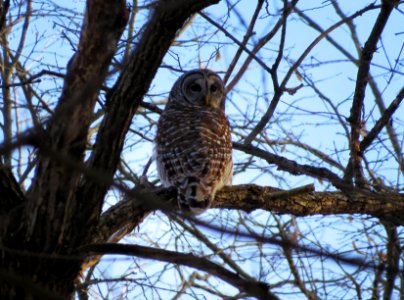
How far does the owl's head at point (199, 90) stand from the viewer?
711 cm

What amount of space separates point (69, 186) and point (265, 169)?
466 centimetres

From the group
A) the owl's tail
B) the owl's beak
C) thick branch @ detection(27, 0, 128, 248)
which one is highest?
the owl's beak

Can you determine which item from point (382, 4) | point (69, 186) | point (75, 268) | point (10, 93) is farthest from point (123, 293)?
point (382, 4)

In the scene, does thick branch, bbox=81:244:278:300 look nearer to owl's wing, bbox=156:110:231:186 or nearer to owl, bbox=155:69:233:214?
owl, bbox=155:69:233:214

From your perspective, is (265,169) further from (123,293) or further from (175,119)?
(123,293)

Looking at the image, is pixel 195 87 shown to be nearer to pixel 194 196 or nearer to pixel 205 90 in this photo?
pixel 205 90

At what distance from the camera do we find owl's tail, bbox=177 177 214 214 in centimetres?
525

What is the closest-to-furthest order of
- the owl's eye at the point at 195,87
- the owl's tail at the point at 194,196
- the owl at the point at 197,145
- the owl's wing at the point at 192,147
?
the owl's tail at the point at 194,196 → the owl at the point at 197,145 → the owl's wing at the point at 192,147 → the owl's eye at the point at 195,87

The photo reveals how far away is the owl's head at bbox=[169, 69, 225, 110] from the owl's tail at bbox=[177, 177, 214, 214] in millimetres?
1719

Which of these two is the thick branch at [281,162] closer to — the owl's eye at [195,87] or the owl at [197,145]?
the owl at [197,145]

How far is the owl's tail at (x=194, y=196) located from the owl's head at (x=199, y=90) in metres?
1.72

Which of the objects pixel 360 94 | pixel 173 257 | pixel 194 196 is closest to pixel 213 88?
pixel 360 94

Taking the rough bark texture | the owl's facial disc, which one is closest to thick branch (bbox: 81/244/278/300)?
the rough bark texture

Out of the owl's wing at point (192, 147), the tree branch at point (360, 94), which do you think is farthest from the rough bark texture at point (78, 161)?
the tree branch at point (360, 94)
